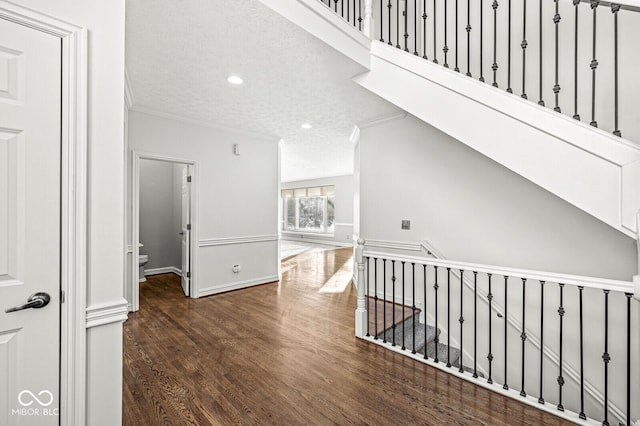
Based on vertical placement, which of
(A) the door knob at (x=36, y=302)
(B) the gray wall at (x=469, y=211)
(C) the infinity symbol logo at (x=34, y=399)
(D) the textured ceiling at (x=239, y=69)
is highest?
(D) the textured ceiling at (x=239, y=69)

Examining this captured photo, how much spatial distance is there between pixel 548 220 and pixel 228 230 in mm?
3974

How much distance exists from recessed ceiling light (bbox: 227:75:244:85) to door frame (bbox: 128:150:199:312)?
154 cm

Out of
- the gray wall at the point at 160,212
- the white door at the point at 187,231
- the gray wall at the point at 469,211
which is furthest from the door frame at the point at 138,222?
the gray wall at the point at 469,211

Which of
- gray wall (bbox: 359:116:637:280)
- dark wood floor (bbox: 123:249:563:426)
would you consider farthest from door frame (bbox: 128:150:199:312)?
gray wall (bbox: 359:116:637:280)

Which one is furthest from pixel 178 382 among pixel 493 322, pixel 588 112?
pixel 588 112

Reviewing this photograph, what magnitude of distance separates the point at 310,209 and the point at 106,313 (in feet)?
32.0

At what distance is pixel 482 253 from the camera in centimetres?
305

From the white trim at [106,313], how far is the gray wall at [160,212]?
15.6 ft

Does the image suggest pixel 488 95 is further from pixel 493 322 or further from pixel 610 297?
pixel 493 322

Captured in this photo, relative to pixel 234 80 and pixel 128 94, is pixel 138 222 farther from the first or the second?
pixel 234 80

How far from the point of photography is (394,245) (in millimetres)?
3766

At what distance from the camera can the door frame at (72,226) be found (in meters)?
1.16

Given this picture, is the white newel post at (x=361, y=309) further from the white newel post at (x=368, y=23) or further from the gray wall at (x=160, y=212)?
the gray wall at (x=160, y=212)

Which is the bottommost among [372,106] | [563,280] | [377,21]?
[563,280]
